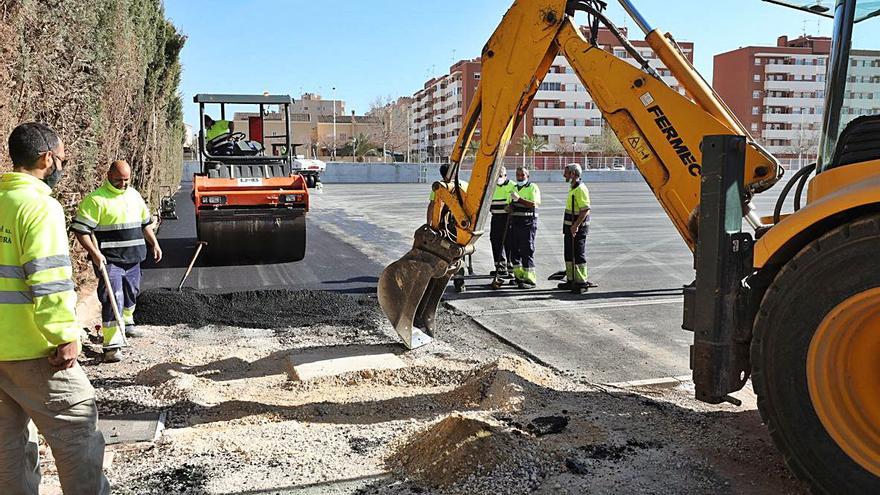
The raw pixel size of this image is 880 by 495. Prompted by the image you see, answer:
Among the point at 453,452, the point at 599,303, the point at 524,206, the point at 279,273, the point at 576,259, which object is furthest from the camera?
the point at 279,273

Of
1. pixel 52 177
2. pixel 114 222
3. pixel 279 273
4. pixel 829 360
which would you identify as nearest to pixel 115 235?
pixel 114 222

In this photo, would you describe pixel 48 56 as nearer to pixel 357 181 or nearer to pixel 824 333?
pixel 824 333

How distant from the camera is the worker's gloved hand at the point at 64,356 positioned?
2.98 m

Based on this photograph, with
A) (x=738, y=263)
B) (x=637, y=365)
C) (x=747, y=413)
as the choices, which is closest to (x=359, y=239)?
(x=637, y=365)

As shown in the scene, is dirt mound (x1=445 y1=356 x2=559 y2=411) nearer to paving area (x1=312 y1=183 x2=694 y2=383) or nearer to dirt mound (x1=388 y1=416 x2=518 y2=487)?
paving area (x1=312 y1=183 x2=694 y2=383)

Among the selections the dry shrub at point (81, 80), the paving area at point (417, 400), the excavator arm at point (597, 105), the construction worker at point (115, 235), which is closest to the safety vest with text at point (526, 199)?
the paving area at point (417, 400)

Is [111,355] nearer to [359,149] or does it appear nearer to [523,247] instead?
[523,247]

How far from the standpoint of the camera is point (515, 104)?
17.9 ft

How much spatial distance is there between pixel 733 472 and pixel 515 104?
3.09 meters

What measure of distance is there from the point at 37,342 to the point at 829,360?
347 cm

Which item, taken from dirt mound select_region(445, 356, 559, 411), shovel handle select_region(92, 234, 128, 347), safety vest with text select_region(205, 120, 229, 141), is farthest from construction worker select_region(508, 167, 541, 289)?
safety vest with text select_region(205, 120, 229, 141)

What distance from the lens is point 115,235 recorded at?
21.5 feet

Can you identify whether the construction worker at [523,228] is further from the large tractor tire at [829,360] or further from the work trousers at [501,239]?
the large tractor tire at [829,360]

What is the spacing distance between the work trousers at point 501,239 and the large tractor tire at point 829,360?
7226 mm
